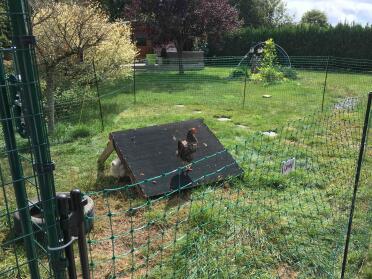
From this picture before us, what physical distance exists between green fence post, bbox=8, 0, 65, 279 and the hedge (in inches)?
788

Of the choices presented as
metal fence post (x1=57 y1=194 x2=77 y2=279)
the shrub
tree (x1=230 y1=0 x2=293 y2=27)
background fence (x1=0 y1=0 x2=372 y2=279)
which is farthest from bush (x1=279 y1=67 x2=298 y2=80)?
tree (x1=230 y1=0 x2=293 y2=27)

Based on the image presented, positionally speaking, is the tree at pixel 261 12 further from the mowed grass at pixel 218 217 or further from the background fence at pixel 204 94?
the mowed grass at pixel 218 217

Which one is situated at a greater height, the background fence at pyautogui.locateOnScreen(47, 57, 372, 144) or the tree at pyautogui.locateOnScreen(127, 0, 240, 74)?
the tree at pyautogui.locateOnScreen(127, 0, 240, 74)

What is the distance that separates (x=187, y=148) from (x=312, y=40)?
2091cm

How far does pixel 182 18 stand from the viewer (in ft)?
53.2

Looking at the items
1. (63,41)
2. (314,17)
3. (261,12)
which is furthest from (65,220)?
(314,17)

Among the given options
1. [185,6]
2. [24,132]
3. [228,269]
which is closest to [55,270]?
[24,132]

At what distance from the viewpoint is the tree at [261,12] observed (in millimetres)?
32875

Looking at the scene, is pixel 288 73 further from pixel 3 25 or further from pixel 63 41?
pixel 3 25

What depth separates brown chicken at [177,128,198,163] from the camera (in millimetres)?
4730

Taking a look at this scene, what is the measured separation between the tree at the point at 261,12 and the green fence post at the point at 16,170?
99.3 ft

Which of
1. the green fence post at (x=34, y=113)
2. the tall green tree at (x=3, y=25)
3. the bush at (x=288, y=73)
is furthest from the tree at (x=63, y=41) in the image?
the bush at (x=288, y=73)

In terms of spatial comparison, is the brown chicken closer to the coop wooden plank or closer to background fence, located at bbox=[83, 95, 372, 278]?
the coop wooden plank

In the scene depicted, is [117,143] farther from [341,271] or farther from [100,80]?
[100,80]
